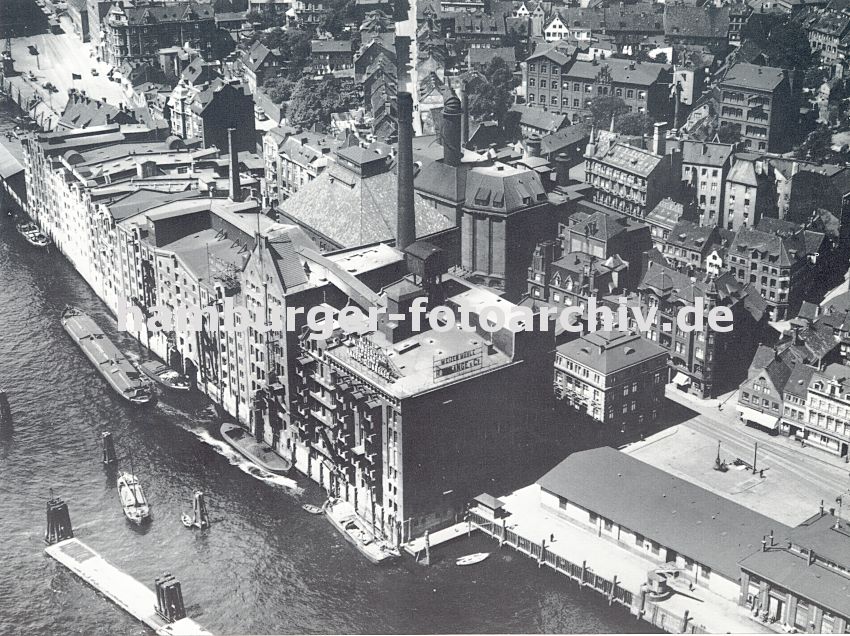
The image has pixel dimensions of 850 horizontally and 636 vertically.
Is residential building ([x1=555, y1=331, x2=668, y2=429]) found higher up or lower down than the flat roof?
higher up

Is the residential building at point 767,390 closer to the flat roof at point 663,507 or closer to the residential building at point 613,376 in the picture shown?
the residential building at point 613,376

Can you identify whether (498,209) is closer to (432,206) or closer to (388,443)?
(432,206)

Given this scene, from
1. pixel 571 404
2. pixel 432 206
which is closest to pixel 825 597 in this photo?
pixel 571 404

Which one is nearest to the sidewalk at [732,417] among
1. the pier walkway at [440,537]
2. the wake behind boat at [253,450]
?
the pier walkway at [440,537]

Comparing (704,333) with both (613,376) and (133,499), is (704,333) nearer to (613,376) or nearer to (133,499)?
(613,376)

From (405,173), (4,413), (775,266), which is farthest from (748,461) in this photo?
(4,413)

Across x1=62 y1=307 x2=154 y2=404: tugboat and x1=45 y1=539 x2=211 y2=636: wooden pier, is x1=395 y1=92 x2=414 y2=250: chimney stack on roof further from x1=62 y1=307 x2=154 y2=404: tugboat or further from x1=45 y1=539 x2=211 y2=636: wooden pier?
x1=45 y1=539 x2=211 y2=636: wooden pier

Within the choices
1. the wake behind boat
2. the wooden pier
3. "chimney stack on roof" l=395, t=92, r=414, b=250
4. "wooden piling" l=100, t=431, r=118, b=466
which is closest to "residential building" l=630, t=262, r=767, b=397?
"chimney stack on roof" l=395, t=92, r=414, b=250

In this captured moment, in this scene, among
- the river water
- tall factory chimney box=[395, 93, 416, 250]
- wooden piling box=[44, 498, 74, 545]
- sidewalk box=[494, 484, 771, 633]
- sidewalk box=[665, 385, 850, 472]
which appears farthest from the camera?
tall factory chimney box=[395, 93, 416, 250]
